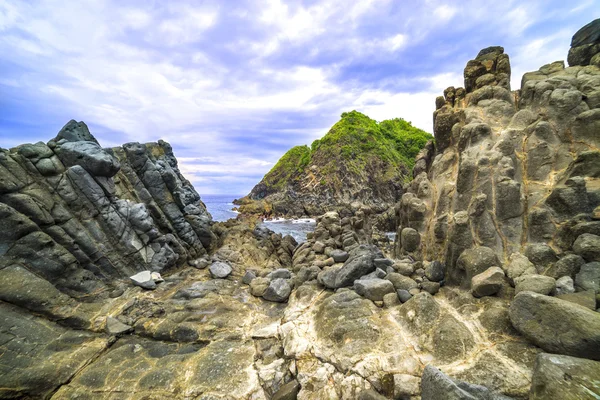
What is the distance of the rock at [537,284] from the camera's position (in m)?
6.15

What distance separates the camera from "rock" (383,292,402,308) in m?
8.14

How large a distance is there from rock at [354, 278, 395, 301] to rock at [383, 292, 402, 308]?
20 centimetres

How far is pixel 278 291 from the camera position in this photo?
10.7 metres

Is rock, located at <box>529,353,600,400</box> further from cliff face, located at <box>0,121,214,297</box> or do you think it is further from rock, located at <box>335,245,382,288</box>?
cliff face, located at <box>0,121,214,297</box>

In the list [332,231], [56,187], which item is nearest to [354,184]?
[332,231]

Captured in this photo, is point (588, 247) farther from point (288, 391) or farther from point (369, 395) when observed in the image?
point (288, 391)

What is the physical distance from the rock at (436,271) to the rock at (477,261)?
0.97 m

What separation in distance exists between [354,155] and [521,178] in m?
77.8

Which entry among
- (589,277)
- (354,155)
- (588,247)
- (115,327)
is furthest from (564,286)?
(354,155)

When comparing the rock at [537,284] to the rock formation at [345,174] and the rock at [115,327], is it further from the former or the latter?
the rock formation at [345,174]

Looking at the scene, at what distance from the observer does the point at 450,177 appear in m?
11.6

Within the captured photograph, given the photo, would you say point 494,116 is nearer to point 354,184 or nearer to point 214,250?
point 214,250

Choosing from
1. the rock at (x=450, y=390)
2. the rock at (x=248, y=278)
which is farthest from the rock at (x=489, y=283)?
the rock at (x=248, y=278)

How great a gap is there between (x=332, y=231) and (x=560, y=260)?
14.3 meters
